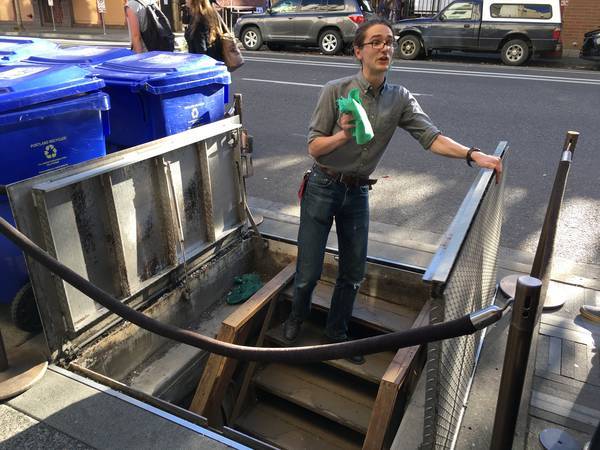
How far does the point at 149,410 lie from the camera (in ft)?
8.52

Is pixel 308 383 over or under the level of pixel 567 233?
under

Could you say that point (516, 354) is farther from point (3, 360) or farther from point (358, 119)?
point (3, 360)

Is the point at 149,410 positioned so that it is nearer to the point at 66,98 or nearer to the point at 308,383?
the point at 308,383

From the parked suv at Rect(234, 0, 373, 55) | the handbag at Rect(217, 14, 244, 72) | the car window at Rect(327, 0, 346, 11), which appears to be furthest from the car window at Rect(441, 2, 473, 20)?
the handbag at Rect(217, 14, 244, 72)

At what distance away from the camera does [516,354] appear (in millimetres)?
1603

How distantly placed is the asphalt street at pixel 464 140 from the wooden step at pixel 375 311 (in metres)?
1.26

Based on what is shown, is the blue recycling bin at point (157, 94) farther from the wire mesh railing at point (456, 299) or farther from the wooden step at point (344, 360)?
the wire mesh railing at point (456, 299)

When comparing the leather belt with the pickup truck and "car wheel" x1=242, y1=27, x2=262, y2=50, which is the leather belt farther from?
"car wheel" x1=242, y1=27, x2=262, y2=50

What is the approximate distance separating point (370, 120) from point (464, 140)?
16.9ft

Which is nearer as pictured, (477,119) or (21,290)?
(21,290)

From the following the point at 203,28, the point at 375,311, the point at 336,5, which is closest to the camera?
the point at 375,311

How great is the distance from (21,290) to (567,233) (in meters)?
4.49

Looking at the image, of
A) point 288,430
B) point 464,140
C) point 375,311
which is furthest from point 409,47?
point 288,430

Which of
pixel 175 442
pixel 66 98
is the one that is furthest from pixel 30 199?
pixel 175 442
